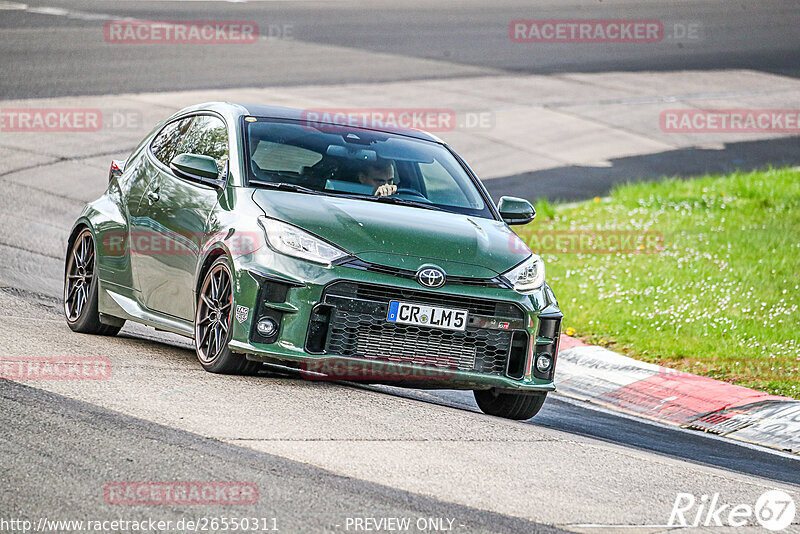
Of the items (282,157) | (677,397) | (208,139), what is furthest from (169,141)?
(677,397)

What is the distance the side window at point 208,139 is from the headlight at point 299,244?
1.04 meters

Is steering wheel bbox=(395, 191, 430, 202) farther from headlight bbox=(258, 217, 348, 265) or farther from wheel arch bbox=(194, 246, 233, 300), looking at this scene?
wheel arch bbox=(194, 246, 233, 300)

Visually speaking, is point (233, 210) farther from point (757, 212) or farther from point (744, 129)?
point (744, 129)

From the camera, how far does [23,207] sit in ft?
48.2

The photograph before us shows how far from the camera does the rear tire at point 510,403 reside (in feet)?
26.6

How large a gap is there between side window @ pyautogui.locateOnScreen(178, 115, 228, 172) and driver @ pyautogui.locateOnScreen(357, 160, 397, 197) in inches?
35.5

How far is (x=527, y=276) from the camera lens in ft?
25.6

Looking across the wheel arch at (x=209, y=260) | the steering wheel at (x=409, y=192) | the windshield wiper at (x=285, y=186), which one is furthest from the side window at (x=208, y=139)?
the steering wheel at (x=409, y=192)

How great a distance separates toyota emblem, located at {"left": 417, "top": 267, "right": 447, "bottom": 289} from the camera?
7.38 m

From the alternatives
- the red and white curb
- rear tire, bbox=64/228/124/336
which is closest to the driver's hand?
rear tire, bbox=64/228/124/336

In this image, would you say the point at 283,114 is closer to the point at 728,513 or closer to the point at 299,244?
the point at 299,244

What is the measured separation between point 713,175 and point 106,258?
13.2 m

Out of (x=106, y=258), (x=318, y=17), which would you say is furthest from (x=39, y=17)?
(x=106, y=258)

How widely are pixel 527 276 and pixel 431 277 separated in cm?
71
